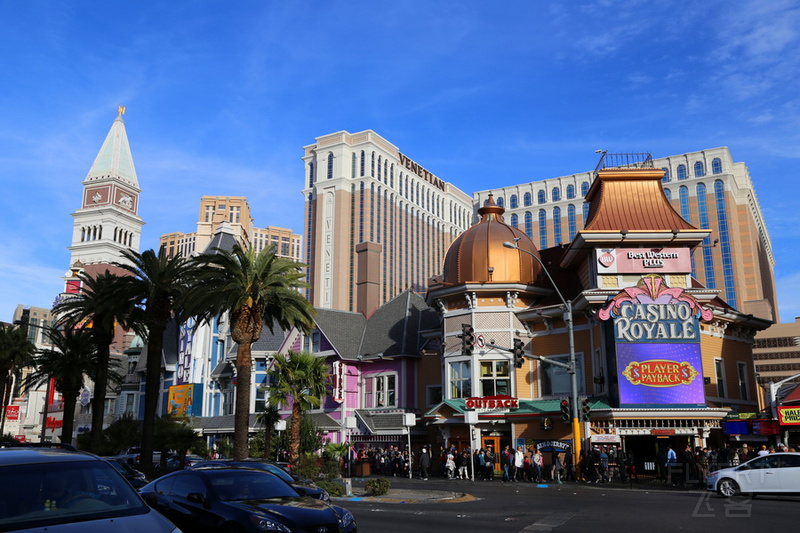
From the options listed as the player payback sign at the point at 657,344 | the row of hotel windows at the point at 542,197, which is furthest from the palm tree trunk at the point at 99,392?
the row of hotel windows at the point at 542,197

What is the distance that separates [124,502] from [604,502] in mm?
16239

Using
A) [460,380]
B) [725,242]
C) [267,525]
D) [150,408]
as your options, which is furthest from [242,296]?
[725,242]

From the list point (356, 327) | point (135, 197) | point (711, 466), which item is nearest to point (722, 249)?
point (356, 327)

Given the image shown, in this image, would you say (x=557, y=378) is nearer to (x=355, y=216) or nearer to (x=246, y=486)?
(x=246, y=486)

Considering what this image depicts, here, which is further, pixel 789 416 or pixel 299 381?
pixel 299 381

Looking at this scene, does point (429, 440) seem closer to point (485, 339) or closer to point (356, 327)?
point (485, 339)

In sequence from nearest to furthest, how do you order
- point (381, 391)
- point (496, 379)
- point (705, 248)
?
point (496, 379), point (381, 391), point (705, 248)

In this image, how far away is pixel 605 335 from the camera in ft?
109

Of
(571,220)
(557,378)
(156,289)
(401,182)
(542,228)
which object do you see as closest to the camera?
(156,289)

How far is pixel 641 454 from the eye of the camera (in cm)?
3338

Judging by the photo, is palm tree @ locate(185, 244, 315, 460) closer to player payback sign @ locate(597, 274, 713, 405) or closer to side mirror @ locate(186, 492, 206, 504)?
player payback sign @ locate(597, 274, 713, 405)

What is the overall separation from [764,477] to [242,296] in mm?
19934

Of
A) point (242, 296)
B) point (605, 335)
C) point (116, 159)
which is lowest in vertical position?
point (605, 335)

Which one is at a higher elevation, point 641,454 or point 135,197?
point 135,197
